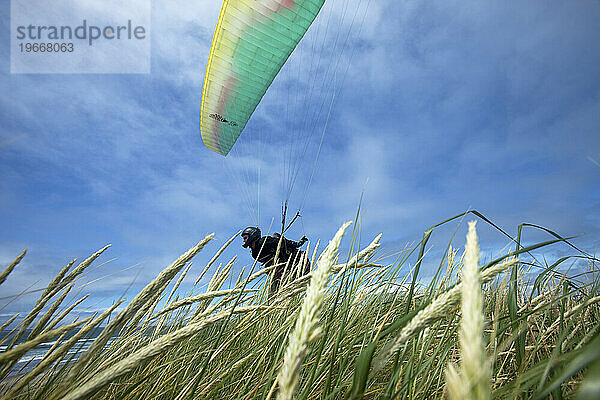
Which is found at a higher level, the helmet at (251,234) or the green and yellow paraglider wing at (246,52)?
the green and yellow paraglider wing at (246,52)

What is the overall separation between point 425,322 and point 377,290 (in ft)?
6.34

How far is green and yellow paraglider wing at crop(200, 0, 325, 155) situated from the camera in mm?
8414

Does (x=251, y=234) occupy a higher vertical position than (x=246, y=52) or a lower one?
lower

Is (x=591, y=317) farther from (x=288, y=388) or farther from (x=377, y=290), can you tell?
(x=288, y=388)

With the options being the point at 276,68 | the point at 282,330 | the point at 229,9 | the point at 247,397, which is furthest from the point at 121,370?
the point at 276,68

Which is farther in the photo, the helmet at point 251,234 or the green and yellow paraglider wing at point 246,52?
the helmet at point 251,234

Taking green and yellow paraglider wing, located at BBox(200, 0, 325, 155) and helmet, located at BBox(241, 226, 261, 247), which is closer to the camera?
green and yellow paraglider wing, located at BBox(200, 0, 325, 155)

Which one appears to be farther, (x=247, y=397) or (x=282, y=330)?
(x=282, y=330)

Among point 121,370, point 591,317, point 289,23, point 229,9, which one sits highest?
point 289,23

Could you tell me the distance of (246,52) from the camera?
9.73 m

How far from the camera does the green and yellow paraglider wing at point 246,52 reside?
331 inches

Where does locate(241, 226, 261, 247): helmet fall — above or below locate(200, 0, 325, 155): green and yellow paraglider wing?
below

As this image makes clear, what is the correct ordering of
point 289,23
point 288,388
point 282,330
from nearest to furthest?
1. point 288,388
2. point 282,330
3. point 289,23

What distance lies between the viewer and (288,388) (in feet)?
1.28
